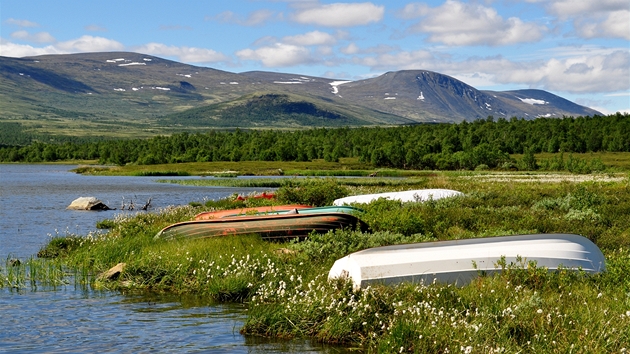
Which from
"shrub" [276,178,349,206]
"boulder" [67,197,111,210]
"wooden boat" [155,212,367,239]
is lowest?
"boulder" [67,197,111,210]

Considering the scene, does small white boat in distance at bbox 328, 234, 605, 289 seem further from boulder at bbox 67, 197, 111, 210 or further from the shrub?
boulder at bbox 67, 197, 111, 210

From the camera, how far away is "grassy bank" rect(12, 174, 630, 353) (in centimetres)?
1202

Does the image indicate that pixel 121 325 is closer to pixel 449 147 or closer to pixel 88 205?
pixel 88 205

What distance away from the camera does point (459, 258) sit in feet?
53.1

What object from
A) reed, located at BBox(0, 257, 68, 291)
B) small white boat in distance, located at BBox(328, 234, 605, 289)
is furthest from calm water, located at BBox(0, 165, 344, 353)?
small white boat in distance, located at BBox(328, 234, 605, 289)

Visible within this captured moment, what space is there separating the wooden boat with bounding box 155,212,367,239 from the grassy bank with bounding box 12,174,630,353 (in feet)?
2.69

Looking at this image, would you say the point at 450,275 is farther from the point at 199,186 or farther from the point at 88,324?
the point at 199,186

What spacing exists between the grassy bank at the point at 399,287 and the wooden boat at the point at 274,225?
2.69 feet

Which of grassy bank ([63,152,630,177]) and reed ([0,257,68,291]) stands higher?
reed ([0,257,68,291])

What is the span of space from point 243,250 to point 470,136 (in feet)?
509

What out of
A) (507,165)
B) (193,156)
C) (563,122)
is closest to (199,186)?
(507,165)

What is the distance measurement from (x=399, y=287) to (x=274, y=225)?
9.11 m

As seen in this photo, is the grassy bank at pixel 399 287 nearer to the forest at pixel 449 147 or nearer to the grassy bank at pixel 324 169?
the grassy bank at pixel 324 169

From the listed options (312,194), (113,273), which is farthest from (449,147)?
(113,273)
